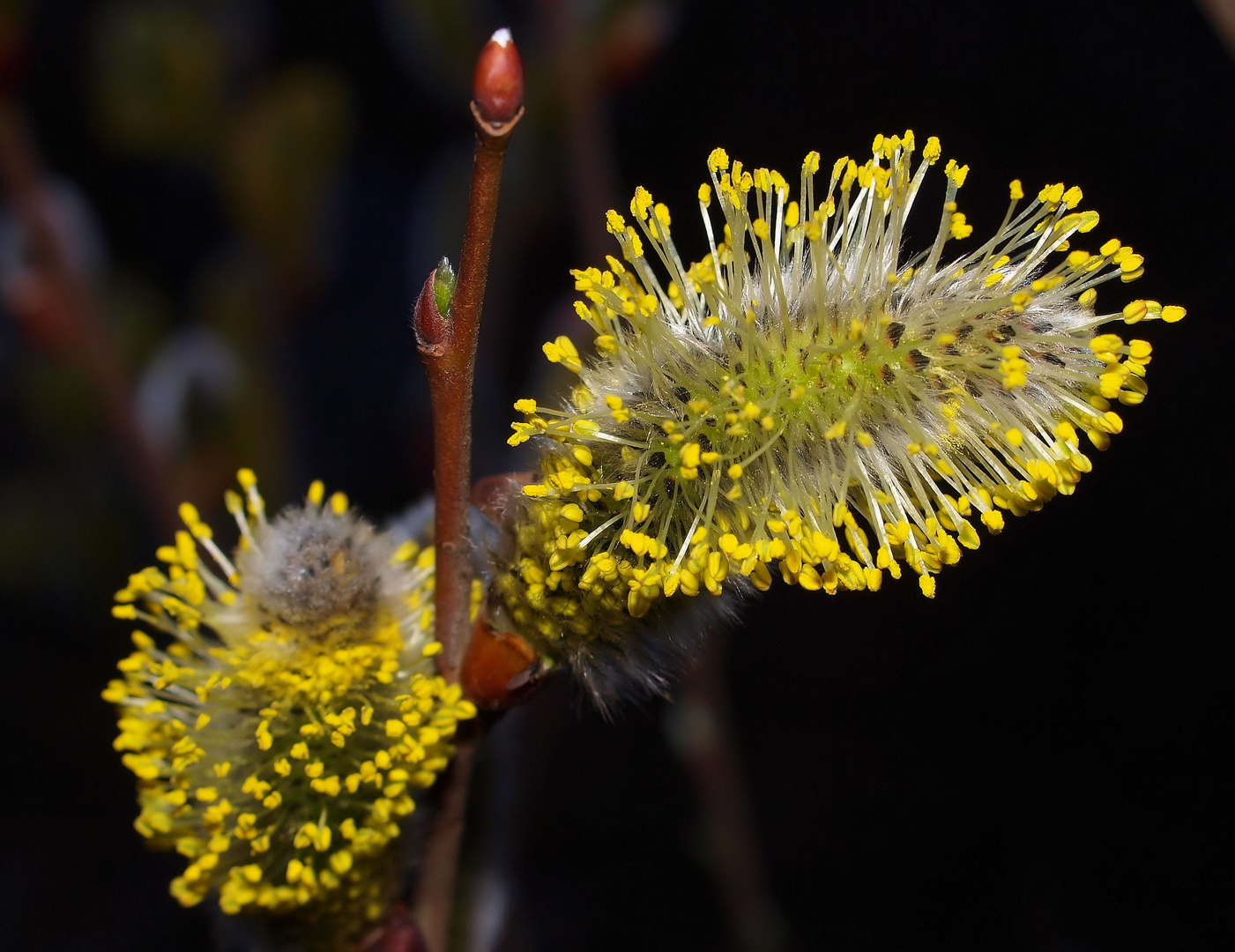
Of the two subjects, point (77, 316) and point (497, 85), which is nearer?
point (497, 85)

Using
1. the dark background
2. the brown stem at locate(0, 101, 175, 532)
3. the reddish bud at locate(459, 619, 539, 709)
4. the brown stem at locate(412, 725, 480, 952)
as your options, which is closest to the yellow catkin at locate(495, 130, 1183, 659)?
the reddish bud at locate(459, 619, 539, 709)

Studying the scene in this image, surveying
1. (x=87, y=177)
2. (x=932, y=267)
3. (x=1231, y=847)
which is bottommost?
(x=1231, y=847)

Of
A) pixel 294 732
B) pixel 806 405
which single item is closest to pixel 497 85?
pixel 806 405

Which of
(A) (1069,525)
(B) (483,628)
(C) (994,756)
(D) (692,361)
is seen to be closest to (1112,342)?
(D) (692,361)

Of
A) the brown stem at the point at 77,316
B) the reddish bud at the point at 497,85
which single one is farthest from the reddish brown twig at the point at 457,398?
the brown stem at the point at 77,316

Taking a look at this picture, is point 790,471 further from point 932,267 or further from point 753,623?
point 753,623

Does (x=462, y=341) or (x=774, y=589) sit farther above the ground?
(x=774, y=589)

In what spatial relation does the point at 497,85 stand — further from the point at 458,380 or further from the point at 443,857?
the point at 443,857

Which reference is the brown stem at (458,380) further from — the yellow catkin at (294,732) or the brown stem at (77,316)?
the brown stem at (77,316)

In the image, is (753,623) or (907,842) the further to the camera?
(753,623)
